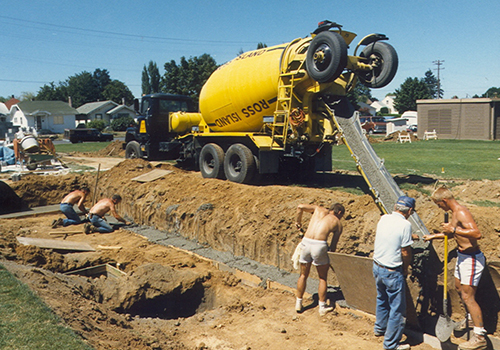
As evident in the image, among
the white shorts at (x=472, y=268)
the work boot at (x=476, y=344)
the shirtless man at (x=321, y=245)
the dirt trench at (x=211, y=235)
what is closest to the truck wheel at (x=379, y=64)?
the dirt trench at (x=211, y=235)

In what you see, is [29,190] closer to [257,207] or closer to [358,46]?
[257,207]

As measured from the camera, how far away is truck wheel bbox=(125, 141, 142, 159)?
1928 centimetres

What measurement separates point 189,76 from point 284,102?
41434 millimetres

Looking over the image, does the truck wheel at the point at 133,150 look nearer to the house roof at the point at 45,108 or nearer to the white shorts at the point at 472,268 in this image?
the white shorts at the point at 472,268

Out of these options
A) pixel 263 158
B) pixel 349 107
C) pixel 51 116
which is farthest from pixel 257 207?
pixel 51 116

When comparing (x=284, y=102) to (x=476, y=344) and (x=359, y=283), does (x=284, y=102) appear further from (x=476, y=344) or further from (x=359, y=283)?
(x=476, y=344)

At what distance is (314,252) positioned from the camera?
6133mm

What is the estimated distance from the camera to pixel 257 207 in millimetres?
9461

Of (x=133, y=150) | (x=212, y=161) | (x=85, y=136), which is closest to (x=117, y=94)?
(x=85, y=136)

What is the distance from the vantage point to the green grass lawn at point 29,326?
4168 mm

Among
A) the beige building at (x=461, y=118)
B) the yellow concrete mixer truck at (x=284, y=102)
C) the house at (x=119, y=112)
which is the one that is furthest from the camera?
the house at (x=119, y=112)

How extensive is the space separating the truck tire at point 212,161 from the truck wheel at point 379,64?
4.78 meters

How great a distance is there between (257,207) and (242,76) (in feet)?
14.2

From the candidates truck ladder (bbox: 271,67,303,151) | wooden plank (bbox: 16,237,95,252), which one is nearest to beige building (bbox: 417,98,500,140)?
truck ladder (bbox: 271,67,303,151)
